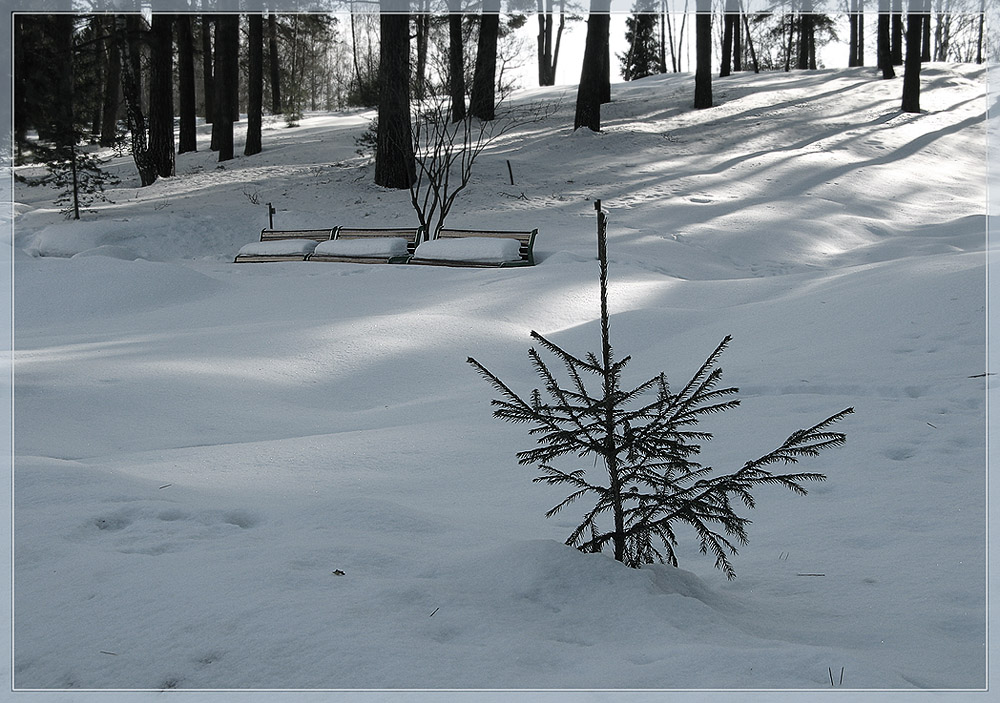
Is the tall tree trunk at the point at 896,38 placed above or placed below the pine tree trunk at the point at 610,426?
above

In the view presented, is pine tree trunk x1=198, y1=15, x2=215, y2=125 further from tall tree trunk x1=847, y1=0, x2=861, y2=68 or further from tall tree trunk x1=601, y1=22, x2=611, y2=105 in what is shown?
tall tree trunk x1=847, y1=0, x2=861, y2=68

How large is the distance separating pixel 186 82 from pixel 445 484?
73.9 feet

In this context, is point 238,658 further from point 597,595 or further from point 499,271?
point 499,271

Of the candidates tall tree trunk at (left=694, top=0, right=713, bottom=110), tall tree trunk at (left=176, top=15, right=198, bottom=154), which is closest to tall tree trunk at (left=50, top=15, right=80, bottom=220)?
tall tree trunk at (left=176, top=15, right=198, bottom=154)

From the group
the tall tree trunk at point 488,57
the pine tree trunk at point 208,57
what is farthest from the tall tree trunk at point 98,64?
the tall tree trunk at point 488,57

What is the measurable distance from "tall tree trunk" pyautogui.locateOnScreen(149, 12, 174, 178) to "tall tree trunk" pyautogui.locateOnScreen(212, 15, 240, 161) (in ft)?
6.10

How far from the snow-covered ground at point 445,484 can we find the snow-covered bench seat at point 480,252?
38cm

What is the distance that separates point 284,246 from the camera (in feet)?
42.3

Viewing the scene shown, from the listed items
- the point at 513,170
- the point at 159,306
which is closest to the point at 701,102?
the point at 513,170

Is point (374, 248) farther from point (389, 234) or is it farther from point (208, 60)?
point (208, 60)

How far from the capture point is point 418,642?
2.19 metres

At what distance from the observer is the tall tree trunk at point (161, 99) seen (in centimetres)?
1972

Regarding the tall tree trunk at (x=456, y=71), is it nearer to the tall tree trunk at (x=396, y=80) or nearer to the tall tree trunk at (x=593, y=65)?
the tall tree trunk at (x=396, y=80)

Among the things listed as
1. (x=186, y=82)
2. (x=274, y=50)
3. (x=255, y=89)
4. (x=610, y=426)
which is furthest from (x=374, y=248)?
(x=274, y=50)
